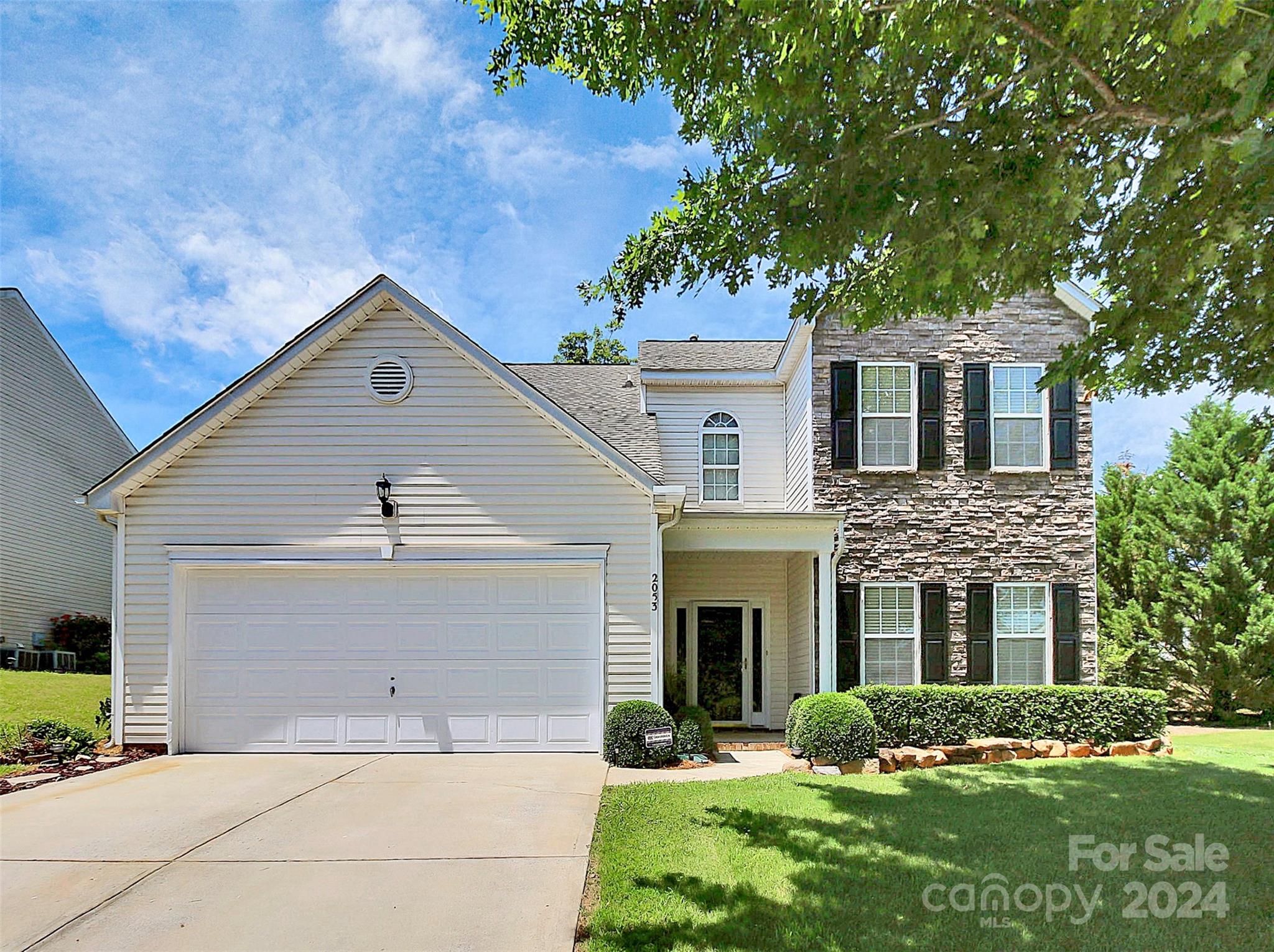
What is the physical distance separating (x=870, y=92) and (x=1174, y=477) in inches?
540

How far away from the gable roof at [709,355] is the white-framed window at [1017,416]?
379 centimetres

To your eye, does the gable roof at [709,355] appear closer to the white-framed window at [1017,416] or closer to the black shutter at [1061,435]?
the white-framed window at [1017,416]

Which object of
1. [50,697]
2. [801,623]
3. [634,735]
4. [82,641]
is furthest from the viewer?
[82,641]

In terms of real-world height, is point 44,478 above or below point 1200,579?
above

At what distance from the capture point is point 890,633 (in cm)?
1280

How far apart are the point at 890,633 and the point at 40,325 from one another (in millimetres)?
19265

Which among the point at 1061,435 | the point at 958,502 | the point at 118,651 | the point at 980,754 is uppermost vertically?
the point at 1061,435

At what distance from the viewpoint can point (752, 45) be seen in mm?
5016

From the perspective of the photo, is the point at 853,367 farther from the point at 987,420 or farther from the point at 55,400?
the point at 55,400

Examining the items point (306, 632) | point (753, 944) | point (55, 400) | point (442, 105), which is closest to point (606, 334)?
point (55, 400)

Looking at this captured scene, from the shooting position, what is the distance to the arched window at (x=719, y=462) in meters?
15.3

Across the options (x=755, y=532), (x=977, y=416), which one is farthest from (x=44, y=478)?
(x=977, y=416)

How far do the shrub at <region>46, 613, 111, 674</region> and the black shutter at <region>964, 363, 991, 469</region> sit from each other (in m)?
18.2

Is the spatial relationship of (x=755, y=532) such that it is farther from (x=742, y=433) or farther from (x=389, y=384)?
(x=389, y=384)
